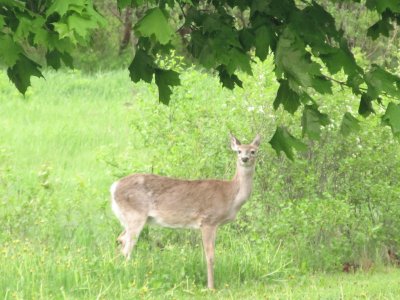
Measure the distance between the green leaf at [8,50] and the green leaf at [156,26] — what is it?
58cm

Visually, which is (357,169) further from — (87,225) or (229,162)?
(87,225)

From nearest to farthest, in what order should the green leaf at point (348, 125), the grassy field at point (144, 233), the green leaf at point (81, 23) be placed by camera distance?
the green leaf at point (81, 23) → the green leaf at point (348, 125) → the grassy field at point (144, 233)

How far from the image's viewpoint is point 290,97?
20.6 ft

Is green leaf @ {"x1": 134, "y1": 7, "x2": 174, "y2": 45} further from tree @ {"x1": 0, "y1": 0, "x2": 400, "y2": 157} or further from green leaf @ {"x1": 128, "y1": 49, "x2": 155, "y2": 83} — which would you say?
green leaf @ {"x1": 128, "y1": 49, "x2": 155, "y2": 83}

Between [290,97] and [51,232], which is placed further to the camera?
[51,232]

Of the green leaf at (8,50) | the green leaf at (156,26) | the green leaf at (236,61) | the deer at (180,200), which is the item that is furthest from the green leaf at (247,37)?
the deer at (180,200)

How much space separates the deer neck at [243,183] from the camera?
11.7 m

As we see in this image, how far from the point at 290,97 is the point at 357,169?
6616 millimetres

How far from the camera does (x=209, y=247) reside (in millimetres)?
11016

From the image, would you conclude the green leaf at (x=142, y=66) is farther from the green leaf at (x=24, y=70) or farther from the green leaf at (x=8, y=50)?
the green leaf at (x=8, y=50)

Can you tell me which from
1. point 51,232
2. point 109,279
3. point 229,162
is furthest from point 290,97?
point 229,162

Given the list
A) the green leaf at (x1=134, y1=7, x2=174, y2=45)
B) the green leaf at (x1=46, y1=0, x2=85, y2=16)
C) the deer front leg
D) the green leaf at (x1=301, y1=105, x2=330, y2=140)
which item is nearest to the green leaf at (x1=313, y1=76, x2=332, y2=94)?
the green leaf at (x1=301, y1=105, x2=330, y2=140)

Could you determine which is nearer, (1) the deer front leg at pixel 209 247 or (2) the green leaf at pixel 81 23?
(2) the green leaf at pixel 81 23

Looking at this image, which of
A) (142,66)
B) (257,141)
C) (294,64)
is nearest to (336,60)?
(294,64)
